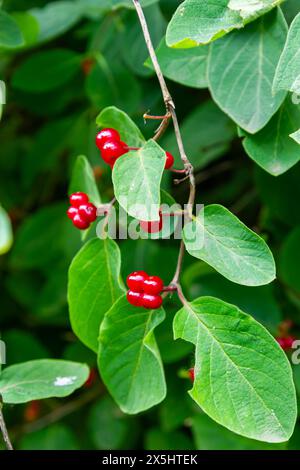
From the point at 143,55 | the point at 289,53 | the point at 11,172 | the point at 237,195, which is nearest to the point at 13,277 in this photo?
the point at 11,172

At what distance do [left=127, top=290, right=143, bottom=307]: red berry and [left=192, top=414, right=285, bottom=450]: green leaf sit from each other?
0.42 m

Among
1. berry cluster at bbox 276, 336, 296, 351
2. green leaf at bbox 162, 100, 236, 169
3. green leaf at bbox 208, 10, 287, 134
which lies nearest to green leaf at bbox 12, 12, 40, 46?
green leaf at bbox 162, 100, 236, 169

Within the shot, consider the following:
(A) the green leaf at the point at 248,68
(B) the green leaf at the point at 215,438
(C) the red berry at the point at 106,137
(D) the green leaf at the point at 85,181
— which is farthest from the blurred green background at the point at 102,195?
(C) the red berry at the point at 106,137

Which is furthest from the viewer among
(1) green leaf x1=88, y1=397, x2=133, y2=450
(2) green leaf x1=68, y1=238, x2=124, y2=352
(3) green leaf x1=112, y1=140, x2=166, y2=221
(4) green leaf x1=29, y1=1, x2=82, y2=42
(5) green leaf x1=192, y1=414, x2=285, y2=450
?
(1) green leaf x1=88, y1=397, x2=133, y2=450

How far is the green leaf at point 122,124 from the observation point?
94cm

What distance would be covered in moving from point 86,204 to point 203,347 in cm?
26

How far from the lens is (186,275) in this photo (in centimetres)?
129

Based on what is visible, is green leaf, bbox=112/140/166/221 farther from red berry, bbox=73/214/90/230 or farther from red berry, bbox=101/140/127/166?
red berry, bbox=73/214/90/230

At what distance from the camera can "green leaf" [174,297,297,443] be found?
822mm

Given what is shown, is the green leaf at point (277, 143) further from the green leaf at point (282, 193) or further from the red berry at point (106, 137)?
the green leaf at point (282, 193)

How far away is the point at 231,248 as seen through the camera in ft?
2.76

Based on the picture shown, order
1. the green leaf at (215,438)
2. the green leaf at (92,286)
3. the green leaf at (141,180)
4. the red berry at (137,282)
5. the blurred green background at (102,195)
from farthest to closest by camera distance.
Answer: the blurred green background at (102,195)
the green leaf at (215,438)
the green leaf at (92,286)
the red berry at (137,282)
the green leaf at (141,180)

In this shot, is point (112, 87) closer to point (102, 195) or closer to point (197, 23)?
point (102, 195)

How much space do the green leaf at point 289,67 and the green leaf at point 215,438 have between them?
0.63 meters
